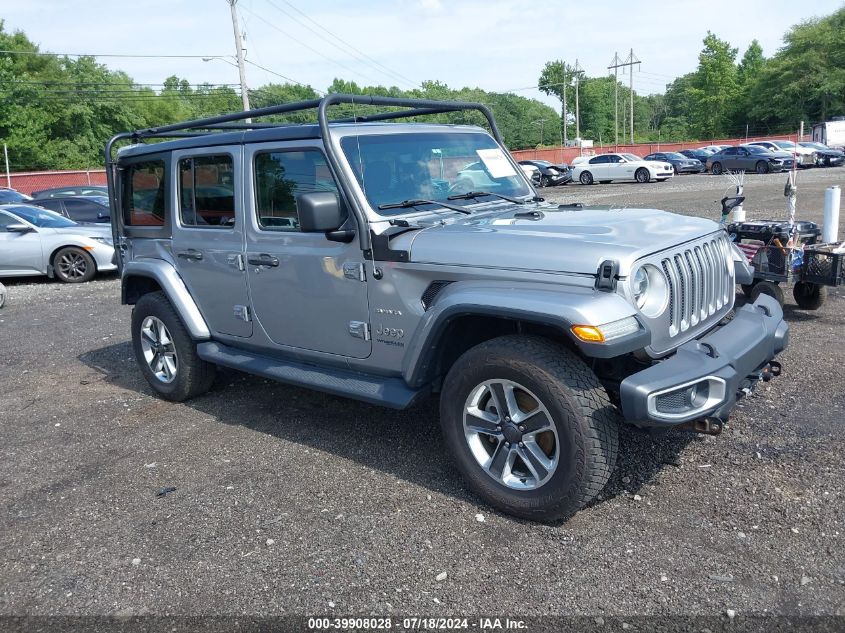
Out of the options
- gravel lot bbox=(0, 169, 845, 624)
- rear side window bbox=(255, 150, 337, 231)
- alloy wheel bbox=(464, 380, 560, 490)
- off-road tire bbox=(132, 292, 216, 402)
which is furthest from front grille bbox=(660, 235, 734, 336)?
off-road tire bbox=(132, 292, 216, 402)

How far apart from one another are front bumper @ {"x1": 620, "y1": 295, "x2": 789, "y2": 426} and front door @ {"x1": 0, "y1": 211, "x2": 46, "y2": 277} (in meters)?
12.0

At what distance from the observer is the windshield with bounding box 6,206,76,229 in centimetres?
1272

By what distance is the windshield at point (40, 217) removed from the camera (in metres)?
12.7

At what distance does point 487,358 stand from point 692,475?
58.3 inches

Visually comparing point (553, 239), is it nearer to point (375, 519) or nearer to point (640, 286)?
point (640, 286)

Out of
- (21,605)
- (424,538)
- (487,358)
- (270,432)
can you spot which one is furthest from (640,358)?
(21,605)

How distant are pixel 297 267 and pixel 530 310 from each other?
69.5 inches

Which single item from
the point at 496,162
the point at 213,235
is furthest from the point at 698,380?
the point at 213,235

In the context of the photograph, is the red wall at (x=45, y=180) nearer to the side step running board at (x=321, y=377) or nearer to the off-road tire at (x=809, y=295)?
the side step running board at (x=321, y=377)

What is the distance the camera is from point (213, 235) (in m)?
5.20

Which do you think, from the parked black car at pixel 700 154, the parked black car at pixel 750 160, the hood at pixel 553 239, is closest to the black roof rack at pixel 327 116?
the hood at pixel 553 239

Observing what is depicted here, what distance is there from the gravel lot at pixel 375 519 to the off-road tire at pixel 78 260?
726 centimetres

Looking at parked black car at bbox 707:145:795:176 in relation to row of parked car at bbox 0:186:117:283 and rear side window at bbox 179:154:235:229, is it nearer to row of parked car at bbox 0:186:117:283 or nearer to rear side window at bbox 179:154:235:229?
row of parked car at bbox 0:186:117:283

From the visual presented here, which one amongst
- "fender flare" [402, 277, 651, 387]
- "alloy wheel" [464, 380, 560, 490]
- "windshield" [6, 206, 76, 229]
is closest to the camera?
"fender flare" [402, 277, 651, 387]
